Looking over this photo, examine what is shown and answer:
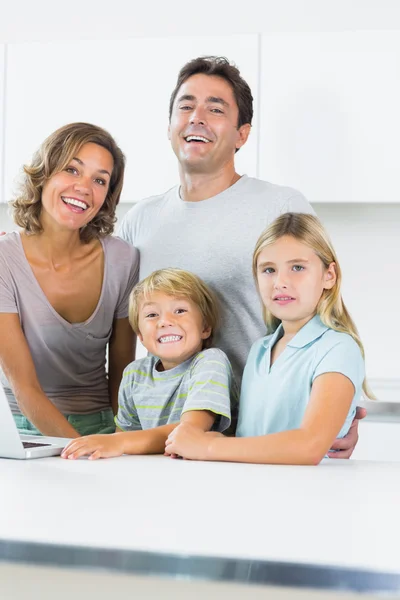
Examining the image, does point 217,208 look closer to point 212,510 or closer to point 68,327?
point 68,327

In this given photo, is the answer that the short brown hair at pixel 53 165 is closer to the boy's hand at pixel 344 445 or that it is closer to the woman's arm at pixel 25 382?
the woman's arm at pixel 25 382

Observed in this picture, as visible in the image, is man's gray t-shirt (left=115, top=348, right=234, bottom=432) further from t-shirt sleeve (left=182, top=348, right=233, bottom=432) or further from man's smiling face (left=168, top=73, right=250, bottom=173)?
man's smiling face (left=168, top=73, right=250, bottom=173)

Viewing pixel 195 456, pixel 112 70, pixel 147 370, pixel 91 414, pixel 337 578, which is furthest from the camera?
pixel 112 70

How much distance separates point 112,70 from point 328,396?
6.13 ft

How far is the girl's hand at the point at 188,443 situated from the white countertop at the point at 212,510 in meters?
0.11

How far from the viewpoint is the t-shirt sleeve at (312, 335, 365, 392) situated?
52.4 inches

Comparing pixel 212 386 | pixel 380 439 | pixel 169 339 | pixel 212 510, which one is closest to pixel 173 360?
pixel 169 339

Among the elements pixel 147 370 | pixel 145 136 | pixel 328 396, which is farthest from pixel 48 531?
pixel 145 136

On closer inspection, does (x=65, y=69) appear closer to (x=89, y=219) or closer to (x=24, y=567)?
(x=89, y=219)

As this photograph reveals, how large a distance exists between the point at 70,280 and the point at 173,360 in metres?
0.32

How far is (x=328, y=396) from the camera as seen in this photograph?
1.29m

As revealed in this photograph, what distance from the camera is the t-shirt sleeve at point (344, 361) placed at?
4.36 feet

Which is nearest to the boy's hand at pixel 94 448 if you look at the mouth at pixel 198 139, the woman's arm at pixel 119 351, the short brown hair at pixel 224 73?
the woman's arm at pixel 119 351

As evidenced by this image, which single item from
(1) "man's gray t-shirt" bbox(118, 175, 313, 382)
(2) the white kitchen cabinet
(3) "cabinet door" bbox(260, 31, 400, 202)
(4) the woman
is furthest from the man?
(2) the white kitchen cabinet
